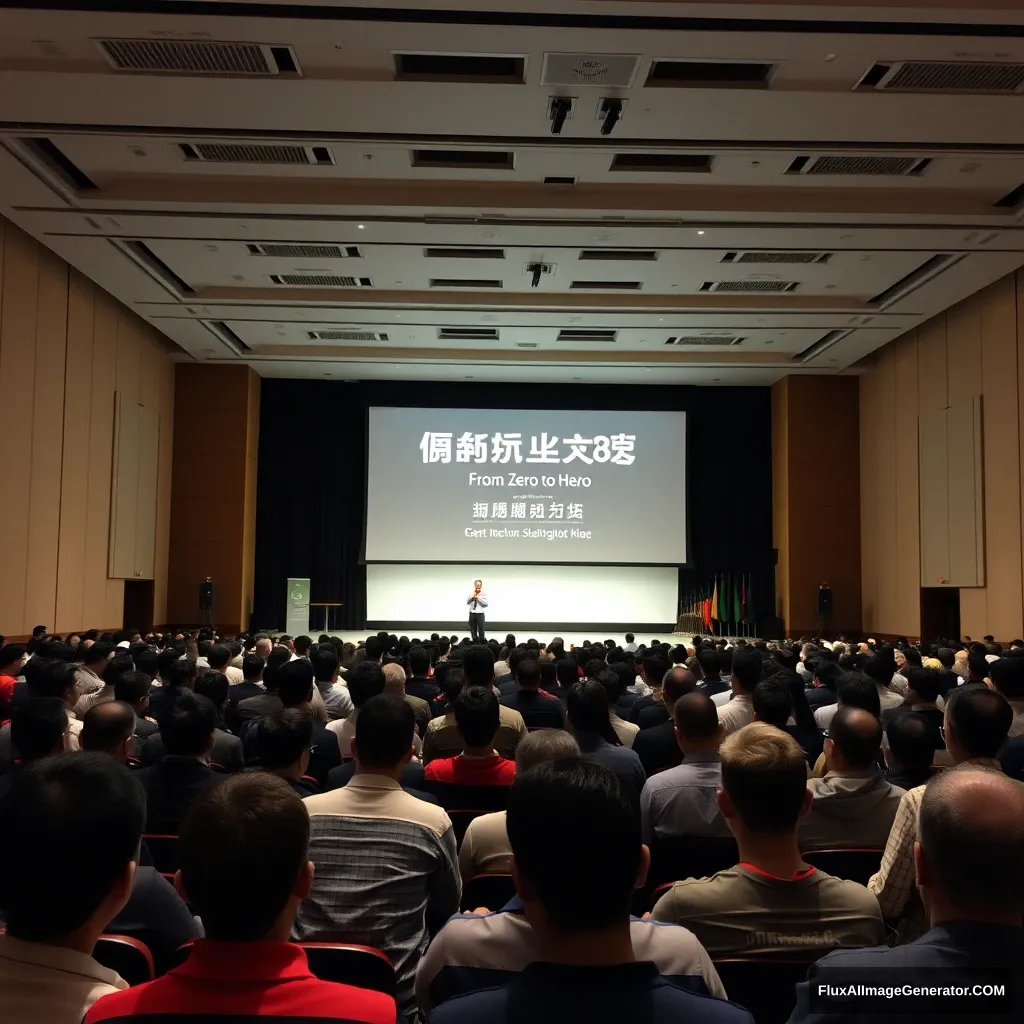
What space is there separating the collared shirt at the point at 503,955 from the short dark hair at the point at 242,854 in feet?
1.01

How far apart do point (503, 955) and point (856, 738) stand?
A: 1576 millimetres

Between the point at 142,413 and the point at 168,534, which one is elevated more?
the point at 142,413

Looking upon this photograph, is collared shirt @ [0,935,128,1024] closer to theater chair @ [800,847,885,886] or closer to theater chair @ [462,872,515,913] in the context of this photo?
theater chair @ [462,872,515,913]

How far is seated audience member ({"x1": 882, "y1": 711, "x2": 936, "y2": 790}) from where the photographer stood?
9.57 ft

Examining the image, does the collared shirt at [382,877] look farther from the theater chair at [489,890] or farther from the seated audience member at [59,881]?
the seated audience member at [59,881]

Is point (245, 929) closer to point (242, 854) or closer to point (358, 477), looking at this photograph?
point (242, 854)

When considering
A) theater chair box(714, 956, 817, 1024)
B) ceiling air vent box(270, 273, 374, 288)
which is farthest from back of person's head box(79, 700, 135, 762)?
ceiling air vent box(270, 273, 374, 288)

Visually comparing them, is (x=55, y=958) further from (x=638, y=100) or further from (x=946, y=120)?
(x=946, y=120)

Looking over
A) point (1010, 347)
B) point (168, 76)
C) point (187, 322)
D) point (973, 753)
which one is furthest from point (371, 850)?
point (187, 322)

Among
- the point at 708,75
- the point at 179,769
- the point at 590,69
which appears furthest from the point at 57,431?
the point at 179,769

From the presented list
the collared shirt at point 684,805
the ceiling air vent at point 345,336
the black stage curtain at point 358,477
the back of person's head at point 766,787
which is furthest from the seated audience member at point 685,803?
the black stage curtain at point 358,477

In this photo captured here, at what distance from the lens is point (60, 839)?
4.33 ft

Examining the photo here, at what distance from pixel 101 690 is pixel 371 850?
Answer: 11.3 ft

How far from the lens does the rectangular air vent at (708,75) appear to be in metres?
7.71
